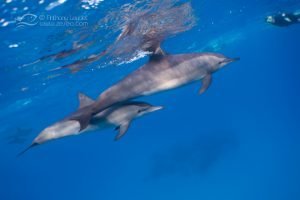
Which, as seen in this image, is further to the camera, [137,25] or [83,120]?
[137,25]

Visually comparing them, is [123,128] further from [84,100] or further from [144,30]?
[144,30]

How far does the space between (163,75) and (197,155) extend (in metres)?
32.0

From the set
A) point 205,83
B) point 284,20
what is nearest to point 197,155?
point 284,20

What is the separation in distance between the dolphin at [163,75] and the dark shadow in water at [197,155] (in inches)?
1216

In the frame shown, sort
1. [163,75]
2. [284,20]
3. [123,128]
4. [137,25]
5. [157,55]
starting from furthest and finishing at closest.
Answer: [284,20]
[137,25]
[157,55]
[163,75]
[123,128]

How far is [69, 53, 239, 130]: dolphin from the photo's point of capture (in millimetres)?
7773

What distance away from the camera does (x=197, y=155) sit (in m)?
38.9

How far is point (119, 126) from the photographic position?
26.4 ft

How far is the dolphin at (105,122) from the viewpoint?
7430 millimetres

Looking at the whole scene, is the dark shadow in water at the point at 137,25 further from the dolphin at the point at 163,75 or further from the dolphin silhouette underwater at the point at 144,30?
the dolphin at the point at 163,75

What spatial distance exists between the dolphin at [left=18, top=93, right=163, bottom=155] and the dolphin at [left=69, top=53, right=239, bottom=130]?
27 centimetres

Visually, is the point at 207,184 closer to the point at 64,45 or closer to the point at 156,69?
the point at 64,45

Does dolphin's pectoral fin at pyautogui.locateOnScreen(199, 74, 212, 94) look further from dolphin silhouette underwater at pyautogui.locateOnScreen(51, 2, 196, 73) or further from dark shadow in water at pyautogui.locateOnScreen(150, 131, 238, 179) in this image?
dark shadow in water at pyautogui.locateOnScreen(150, 131, 238, 179)

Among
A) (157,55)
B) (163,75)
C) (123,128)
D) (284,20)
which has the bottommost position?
(284,20)
